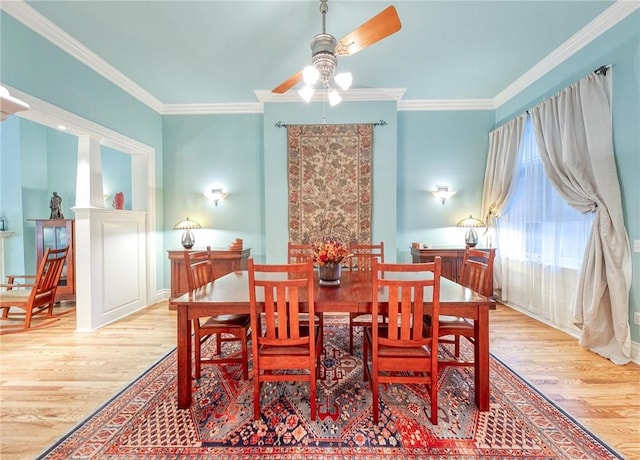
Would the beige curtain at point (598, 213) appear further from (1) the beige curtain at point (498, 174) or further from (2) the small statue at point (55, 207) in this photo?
(2) the small statue at point (55, 207)

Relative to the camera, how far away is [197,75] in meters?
3.44

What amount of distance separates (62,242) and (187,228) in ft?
5.76

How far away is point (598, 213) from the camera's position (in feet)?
8.23

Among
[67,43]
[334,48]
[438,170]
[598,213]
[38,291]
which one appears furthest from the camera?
[438,170]

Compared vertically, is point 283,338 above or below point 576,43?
below

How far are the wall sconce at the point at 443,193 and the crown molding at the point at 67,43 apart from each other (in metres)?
4.58

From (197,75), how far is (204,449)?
12.6 ft

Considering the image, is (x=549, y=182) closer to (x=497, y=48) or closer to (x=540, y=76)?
(x=540, y=76)

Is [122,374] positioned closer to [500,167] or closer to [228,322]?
[228,322]

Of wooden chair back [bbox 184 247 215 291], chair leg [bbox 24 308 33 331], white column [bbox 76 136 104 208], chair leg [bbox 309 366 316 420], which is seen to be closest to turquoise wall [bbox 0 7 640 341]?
white column [bbox 76 136 104 208]

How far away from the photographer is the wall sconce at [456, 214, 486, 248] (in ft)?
13.0

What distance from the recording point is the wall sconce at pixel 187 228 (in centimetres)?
407

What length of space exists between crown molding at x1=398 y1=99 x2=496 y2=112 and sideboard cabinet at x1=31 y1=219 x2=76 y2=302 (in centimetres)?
533

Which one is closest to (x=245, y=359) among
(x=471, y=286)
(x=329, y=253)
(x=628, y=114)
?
(x=329, y=253)
